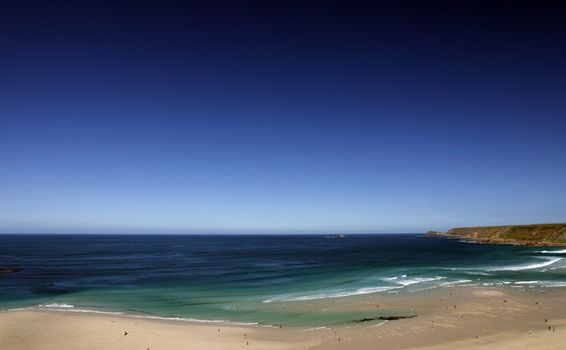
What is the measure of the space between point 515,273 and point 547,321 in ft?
84.5

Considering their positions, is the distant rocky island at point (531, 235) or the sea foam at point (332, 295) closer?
the sea foam at point (332, 295)

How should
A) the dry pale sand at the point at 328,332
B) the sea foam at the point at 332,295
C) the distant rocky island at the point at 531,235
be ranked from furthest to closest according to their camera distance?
1. the distant rocky island at the point at 531,235
2. the sea foam at the point at 332,295
3. the dry pale sand at the point at 328,332

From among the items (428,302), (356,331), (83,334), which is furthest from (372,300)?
(83,334)

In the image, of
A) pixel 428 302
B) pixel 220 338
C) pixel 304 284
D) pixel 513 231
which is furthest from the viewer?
pixel 513 231

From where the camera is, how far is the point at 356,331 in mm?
19812

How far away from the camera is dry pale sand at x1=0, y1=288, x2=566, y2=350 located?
17500 mm

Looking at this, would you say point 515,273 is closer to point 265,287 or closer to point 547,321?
point 547,321

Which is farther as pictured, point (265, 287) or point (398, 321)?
point (265, 287)

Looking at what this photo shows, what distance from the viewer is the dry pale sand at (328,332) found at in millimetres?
17500

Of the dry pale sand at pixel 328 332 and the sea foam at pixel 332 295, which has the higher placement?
the dry pale sand at pixel 328 332

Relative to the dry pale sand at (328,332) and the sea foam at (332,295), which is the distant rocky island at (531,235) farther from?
the dry pale sand at (328,332)

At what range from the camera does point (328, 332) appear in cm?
1986

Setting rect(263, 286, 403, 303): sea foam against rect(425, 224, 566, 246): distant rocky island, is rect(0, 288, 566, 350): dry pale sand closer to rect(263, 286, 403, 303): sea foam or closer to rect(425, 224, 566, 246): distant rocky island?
rect(263, 286, 403, 303): sea foam

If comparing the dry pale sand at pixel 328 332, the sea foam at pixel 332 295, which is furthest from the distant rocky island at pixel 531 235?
the dry pale sand at pixel 328 332
